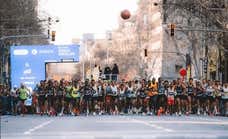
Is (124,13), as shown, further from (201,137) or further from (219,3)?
(201,137)

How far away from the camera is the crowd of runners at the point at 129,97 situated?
40531mm

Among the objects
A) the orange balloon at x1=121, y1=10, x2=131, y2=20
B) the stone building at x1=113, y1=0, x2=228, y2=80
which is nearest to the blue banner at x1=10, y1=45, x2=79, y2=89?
the stone building at x1=113, y1=0, x2=228, y2=80

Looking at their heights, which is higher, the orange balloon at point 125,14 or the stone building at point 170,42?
the stone building at point 170,42

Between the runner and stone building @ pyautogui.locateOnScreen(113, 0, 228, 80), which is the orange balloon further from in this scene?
stone building @ pyautogui.locateOnScreen(113, 0, 228, 80)

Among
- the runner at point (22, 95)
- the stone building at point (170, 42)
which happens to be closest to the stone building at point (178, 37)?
the stone building at point (170, 42)

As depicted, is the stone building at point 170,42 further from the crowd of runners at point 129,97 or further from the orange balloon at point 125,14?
the orange balloon at point 125,14

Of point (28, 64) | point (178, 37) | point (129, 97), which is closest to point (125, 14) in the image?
point (129, 97)

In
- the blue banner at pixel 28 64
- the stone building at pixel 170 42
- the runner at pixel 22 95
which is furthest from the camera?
the stone building at pixel 170 42

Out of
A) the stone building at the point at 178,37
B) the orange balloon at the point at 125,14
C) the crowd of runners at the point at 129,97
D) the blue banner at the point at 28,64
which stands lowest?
the crowd of runners at the point at 129,97

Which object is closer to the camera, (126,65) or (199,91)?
(199,91)

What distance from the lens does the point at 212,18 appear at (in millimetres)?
54844

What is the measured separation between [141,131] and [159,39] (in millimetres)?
106768

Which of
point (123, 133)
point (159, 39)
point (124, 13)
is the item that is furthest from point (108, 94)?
point (159, 39)

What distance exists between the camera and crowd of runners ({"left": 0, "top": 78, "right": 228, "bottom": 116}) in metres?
→ 40.5
